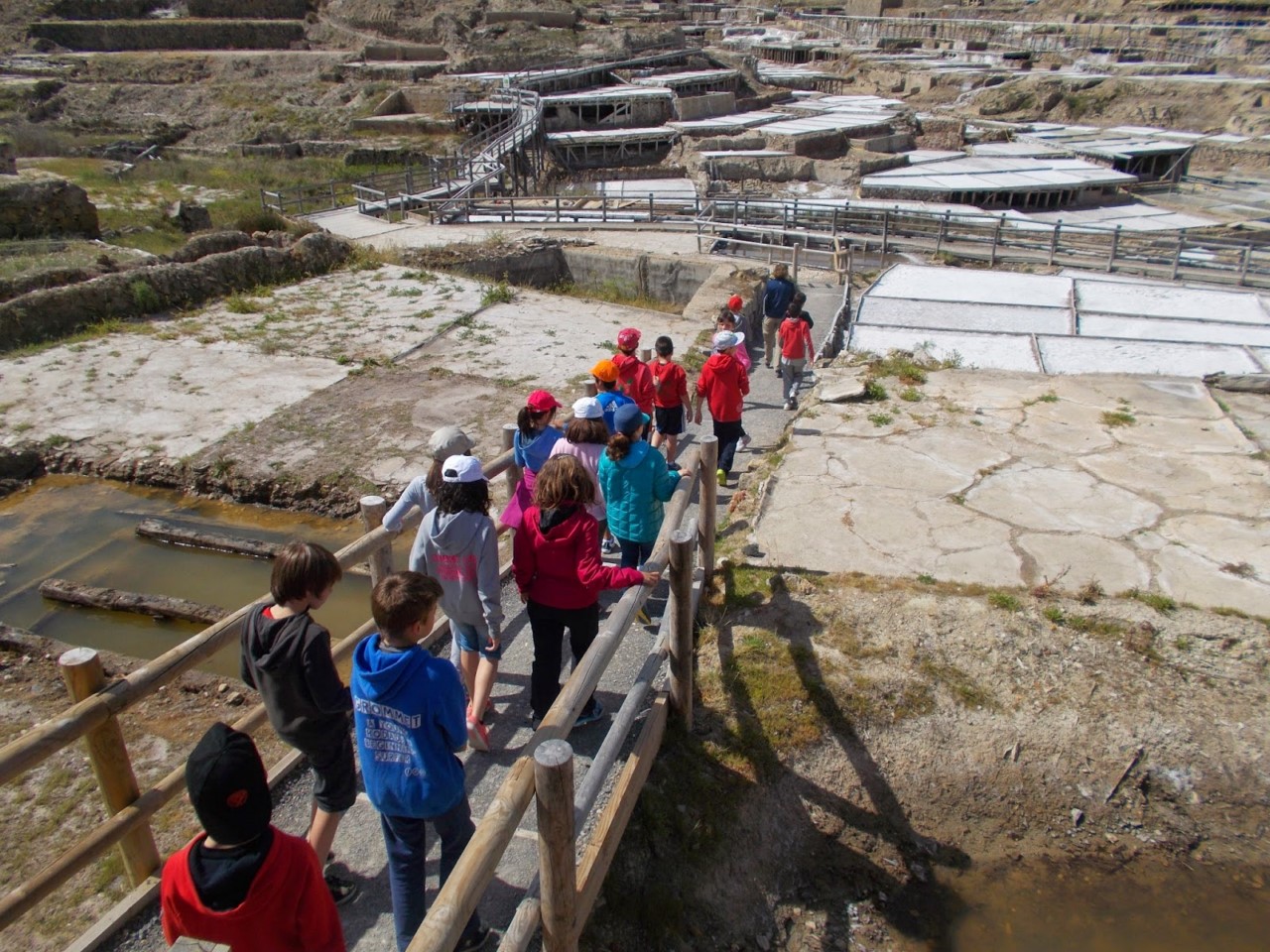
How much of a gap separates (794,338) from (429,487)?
614 cm

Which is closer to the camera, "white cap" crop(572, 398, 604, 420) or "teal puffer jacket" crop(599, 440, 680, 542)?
"teal puffer jacket" crop(599, 440, 680, 542)

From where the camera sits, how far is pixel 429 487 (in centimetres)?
445

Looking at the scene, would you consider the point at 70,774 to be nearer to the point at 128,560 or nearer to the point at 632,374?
the point at 128,560

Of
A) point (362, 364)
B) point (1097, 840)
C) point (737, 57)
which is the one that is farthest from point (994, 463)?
point (737, 57)

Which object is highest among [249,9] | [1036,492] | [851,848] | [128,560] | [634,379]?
[249,9]

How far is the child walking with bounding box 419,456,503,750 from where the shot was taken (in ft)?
13.4

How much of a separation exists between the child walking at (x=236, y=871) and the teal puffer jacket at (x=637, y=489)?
2834mm

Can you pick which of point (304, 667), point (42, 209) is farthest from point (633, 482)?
point (42, 209)

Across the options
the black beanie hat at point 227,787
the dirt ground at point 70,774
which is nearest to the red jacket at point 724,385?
the dirt ground at point 70,774

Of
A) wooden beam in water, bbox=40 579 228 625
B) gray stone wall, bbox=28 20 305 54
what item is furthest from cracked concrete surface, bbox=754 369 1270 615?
gray stone wall, bbox=28 20 305 54

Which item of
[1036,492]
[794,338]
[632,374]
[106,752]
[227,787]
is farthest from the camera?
[794,338]

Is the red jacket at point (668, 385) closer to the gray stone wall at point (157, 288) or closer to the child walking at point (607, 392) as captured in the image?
the child walking at point (607, 392)

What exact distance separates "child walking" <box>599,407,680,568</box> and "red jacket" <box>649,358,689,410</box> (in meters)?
2.64

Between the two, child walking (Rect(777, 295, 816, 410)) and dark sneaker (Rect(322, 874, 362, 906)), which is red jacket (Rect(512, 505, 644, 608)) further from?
child walking (Rect(777, 295, 816, 410))
